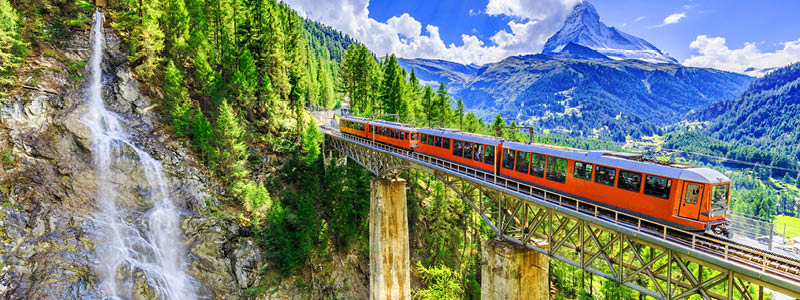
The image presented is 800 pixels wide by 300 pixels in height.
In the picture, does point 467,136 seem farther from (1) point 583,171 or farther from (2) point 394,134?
(2) point 394,134

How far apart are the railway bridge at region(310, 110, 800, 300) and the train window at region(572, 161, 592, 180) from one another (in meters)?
1.05

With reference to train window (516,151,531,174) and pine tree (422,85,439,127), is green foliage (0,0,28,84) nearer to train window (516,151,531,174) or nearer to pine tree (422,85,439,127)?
train window (516,151,531,174)

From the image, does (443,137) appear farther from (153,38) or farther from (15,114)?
(15,114)

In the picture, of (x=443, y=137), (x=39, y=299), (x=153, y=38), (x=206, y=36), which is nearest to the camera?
(x=39, y=299)

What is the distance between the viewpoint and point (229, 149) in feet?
95.6

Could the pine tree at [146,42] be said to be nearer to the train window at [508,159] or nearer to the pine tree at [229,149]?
the pine tree at [229,149]

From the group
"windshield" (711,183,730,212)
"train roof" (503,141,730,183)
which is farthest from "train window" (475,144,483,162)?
"windshield" (711,183,730,212)

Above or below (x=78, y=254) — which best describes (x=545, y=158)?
above

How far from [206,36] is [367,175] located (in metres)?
21.0

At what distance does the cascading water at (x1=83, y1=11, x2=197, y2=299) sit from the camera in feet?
79.7

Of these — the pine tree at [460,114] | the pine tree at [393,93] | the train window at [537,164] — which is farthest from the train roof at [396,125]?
the pine tree at [460,114]

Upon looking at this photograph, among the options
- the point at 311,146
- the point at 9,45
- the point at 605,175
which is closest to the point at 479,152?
the point at 605,175

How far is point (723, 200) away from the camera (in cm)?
1112

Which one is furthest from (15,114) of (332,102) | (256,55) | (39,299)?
(332,102)
